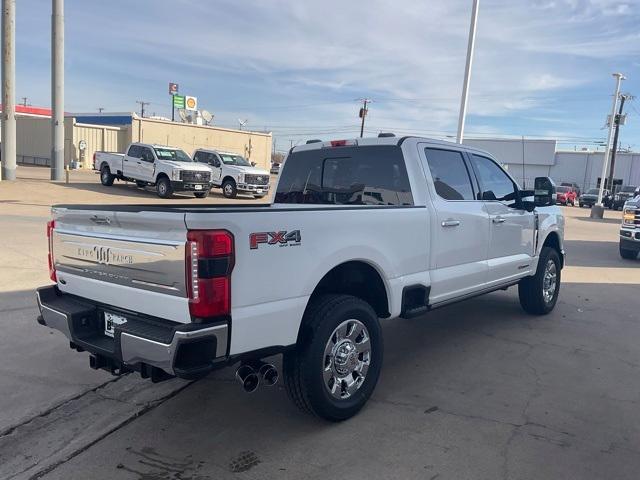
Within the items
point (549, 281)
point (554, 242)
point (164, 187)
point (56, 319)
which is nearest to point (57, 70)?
point (164, 187)

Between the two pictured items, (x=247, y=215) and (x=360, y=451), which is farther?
(x=360, y=451)

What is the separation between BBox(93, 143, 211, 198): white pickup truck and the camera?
2195cm

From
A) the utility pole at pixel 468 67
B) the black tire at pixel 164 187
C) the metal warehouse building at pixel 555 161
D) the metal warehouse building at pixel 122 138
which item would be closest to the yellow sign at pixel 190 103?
the metal warehouse building at pixel 122 138

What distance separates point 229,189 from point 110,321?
21.6 metres

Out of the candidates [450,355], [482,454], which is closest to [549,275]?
[450,355]

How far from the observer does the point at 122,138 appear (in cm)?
3962

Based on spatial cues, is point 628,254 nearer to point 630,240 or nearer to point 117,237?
point 630,240

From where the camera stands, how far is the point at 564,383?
15.2 ft

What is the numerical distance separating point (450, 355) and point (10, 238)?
9.27 meters

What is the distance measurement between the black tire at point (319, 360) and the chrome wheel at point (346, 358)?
2 cm

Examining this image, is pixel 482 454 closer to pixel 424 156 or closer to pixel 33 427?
pixel 424 156

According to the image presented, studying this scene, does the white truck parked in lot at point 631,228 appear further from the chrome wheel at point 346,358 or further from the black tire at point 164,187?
the black tire at point 164,187

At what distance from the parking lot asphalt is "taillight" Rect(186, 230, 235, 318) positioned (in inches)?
41.2

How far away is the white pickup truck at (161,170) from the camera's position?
72.0 feet
